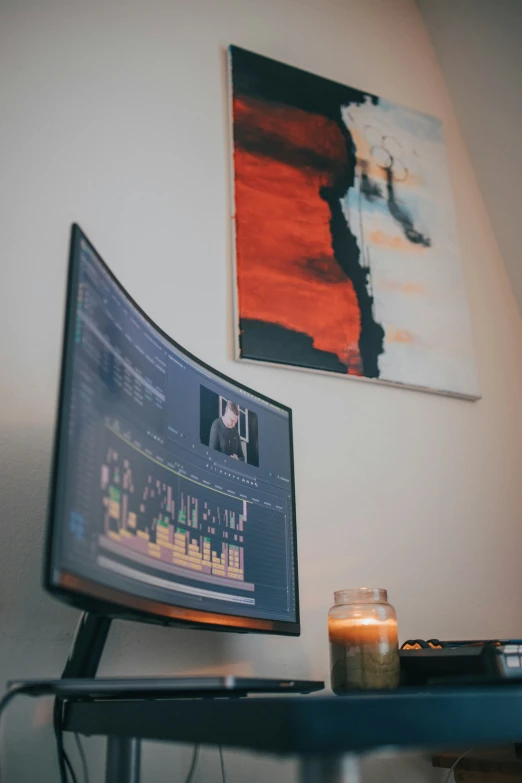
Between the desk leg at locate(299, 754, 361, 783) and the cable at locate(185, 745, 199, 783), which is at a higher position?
the desk leg at locate(299, 754, 361, 783)

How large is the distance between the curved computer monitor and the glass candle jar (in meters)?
0.16

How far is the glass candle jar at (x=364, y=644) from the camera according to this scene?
3.27 feet

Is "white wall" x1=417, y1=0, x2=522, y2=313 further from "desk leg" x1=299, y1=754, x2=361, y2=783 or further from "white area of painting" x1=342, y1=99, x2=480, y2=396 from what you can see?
"desk leg" x1=299, y1=754, x2=361, y2=783

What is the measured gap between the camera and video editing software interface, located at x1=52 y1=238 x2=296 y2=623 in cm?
76

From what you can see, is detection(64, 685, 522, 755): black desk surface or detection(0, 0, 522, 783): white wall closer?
detection(64, 685, 522, 755): black desk surface

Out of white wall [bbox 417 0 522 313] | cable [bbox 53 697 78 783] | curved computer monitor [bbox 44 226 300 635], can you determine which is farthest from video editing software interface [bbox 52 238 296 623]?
white wall [bbox 417 0 522 313]

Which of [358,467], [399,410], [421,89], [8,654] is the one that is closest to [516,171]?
[421,89]

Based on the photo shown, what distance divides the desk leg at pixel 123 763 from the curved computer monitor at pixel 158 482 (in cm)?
17

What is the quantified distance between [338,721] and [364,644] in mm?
495


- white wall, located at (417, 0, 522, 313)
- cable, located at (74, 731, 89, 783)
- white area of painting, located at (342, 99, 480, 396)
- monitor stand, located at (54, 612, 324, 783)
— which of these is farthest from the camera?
white wall, located at (417, 0, 522, 313)

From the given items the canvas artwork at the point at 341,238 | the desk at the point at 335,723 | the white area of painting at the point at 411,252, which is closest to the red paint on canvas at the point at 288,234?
the canvas artwork at the point at 341,238

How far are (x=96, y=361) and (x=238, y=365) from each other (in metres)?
0.77

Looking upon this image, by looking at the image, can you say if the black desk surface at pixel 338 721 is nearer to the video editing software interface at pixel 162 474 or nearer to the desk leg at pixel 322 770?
the desk leg at pixel 322 770

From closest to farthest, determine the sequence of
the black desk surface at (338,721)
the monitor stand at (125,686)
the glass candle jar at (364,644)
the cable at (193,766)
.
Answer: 1. the black desk surface at (338,721)
2. the monitor stand at (125,686)
3. the glass candle jar at (364,644)
4. the cable at (193,766)
